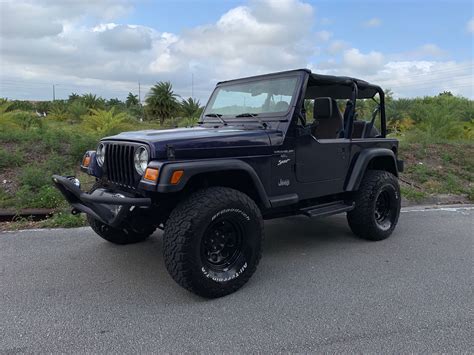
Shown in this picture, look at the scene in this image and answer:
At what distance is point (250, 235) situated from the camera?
3471mm

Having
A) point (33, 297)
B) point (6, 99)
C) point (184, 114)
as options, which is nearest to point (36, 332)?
point (33, 297)

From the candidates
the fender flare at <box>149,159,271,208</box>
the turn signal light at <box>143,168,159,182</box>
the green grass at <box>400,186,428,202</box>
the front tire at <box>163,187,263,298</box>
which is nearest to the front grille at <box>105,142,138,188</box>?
the turn signal light at <box>143,168,159,182</box>

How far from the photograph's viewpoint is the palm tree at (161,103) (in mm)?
29938

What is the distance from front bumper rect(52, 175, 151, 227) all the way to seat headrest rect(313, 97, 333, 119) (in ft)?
6.85

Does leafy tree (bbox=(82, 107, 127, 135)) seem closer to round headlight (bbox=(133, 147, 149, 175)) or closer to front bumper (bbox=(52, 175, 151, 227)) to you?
front bumper (bbox=(52, 175, 151, 227))

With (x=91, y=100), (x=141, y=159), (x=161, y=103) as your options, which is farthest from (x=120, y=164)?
(x=161, y=103)

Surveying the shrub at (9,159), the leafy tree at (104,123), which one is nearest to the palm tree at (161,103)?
the leafy tree at (104,123)

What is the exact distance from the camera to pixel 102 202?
3164 mm

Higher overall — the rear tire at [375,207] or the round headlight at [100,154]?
the round headlight at [100,154]

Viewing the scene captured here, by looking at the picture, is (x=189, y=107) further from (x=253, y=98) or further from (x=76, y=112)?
(x=253, y=98)

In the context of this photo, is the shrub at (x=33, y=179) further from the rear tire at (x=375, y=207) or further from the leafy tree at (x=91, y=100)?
the leafy tree at (x=91, y=100)

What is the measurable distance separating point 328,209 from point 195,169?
1.87m

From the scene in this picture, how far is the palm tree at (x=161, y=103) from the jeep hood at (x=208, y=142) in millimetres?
27030

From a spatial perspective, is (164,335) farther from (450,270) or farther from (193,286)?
(450,270)
